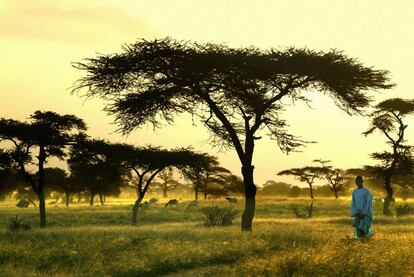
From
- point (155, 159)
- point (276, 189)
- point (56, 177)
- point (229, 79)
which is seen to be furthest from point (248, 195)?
point (276, 189)

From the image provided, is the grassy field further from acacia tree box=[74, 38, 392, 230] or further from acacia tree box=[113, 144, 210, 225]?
acacia tree box=[113, 144, 210, 225]

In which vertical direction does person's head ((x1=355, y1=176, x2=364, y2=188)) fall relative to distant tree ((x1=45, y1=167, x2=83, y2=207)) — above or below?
below

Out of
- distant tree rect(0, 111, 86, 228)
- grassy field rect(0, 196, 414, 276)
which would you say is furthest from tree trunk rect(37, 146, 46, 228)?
grassy field rect(0, 196, 414, 276)

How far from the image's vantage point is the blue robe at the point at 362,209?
16531 mm

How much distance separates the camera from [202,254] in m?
14.9

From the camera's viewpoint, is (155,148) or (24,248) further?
→ (155,148)

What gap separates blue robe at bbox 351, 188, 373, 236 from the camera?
1653cm

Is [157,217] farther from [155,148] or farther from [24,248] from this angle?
[24,248]

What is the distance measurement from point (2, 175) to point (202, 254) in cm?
4067

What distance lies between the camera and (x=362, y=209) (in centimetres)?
1658

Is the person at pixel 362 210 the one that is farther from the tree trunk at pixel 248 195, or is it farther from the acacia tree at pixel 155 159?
the acacia tree at pixel 155 159

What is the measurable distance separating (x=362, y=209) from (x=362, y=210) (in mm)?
28

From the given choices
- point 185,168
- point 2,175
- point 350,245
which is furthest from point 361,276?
point 2,175

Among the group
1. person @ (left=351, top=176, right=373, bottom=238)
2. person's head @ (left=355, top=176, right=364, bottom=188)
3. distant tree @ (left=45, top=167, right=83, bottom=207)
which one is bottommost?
person @ (left=351, top=176, right=373, bottom=238)
